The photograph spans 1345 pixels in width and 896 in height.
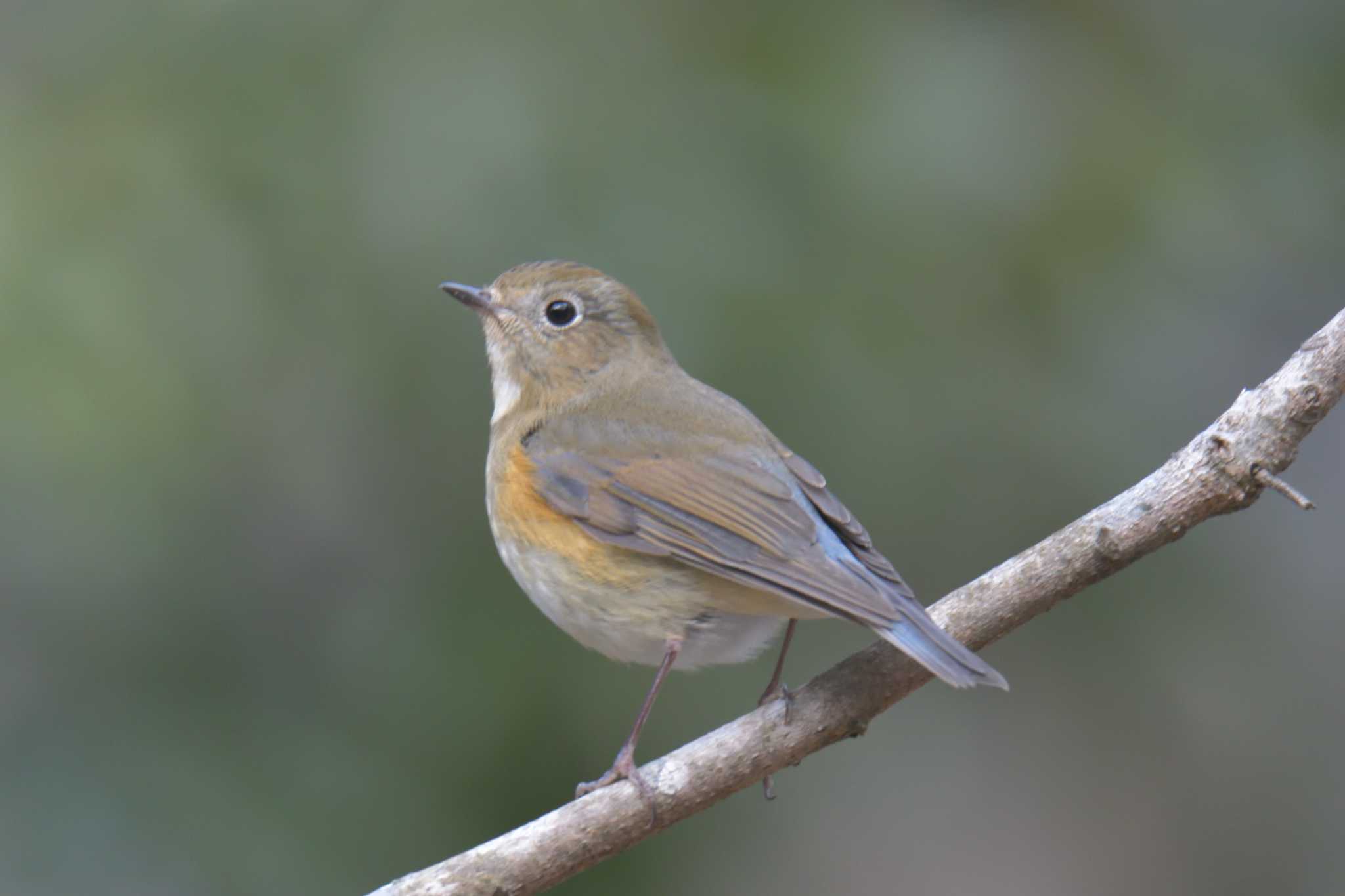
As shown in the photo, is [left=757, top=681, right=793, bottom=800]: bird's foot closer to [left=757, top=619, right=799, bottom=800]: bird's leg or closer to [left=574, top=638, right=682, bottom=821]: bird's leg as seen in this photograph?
[left=757, top=619, right=799, bottom=800]: bird's leg

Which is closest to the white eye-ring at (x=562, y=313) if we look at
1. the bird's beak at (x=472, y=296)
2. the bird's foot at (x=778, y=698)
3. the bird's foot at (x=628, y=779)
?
the bird's beak at (x=472, y=296)

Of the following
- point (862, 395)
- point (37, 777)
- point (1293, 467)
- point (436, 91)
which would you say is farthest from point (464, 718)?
point (1293, 467)

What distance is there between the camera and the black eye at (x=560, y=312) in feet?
13.4

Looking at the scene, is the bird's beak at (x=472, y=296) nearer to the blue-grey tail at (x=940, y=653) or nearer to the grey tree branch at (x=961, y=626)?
the grey tree branch at (x=961, y=626)

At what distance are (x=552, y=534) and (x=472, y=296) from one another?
0.70m

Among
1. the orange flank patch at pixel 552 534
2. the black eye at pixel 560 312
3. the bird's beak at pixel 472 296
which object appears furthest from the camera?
the black eye at pixel 560 312

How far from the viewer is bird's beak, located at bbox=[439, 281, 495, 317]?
370 centimetres

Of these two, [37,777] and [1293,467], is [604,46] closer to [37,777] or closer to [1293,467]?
[37,777]

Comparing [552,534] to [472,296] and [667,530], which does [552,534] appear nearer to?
[667,530]

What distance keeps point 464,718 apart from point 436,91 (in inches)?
60.4

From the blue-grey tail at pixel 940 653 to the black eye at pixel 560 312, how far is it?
1618mm

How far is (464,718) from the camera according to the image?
3564 mm

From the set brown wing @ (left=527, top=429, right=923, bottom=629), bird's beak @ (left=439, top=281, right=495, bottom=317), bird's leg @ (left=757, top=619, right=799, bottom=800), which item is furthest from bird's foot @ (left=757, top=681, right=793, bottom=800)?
bird's beak @ (left=439, top=281, right=495, bottom=317)

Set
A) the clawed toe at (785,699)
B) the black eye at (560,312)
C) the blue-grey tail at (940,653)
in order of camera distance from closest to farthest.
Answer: the blue-grey tail at (940,653) < the clawed toe at (785,699) < the black eye at (560,312)
